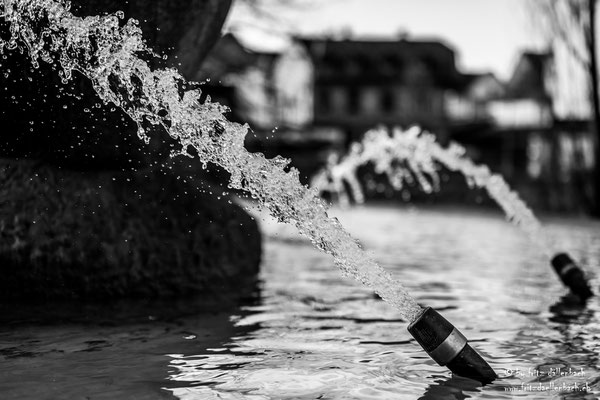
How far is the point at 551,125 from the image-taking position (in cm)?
1977

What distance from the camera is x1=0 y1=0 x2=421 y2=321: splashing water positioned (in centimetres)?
468

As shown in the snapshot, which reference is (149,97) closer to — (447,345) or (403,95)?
(447,345)

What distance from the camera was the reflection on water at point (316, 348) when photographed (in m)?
3.63

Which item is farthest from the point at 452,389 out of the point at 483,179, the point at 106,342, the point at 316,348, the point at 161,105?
the point at 483,179

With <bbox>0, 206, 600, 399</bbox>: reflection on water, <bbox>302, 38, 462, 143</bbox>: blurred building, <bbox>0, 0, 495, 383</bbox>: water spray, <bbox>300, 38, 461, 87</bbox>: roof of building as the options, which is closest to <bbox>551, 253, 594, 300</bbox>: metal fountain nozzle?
<bbox>0, 206, 600, 399</bbox>: reflection on water

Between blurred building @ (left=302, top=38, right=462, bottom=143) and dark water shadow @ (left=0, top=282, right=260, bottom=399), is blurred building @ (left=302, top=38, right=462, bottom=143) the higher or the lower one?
the higher one

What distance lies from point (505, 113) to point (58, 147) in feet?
192

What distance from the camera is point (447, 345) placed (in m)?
3.74

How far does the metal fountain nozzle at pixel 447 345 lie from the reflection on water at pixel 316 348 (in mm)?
69

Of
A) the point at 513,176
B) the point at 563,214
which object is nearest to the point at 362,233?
the point at 563,214

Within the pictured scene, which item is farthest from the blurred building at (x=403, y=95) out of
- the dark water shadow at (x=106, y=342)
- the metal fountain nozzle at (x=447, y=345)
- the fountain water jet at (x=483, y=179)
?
the metal fountain nozzle at (x=447, y=345)

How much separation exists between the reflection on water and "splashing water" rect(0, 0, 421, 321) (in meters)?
0.60

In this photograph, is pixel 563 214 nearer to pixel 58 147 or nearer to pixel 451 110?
pixel 58 147

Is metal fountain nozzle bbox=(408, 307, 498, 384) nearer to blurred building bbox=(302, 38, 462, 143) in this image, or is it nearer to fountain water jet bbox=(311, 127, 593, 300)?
fountain water jet bbox=(311, 127, 593, 300)
